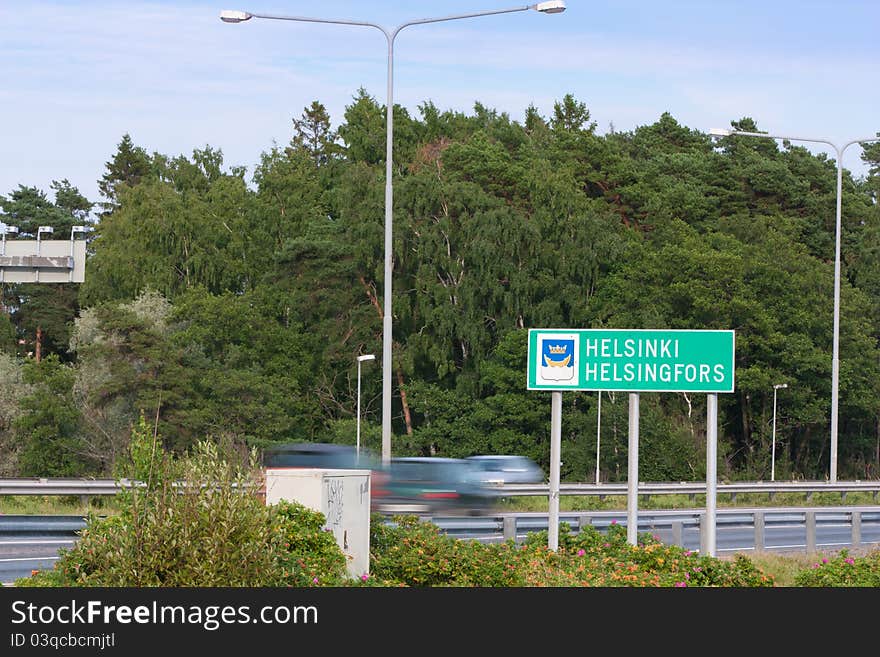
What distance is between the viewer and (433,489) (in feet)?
90.1

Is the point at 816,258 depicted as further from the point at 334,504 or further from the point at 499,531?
the point at 334,504

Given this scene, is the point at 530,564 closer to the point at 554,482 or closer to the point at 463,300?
the point at 554,482

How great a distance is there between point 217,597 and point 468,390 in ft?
206

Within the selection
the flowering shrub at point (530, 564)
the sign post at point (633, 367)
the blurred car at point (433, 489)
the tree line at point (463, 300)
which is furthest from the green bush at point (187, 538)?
the tree line at point (463, 300)

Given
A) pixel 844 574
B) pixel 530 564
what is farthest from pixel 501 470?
pixel 844 574

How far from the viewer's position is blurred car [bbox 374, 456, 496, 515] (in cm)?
2734

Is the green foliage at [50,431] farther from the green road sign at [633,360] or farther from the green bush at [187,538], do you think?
the green bush at [187,538]

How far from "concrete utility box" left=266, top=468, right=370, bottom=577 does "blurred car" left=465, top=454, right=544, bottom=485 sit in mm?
15010

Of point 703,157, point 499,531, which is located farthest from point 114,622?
point 703,157

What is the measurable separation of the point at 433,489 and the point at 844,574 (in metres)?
13.3

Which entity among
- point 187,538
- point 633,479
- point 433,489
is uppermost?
point 633,479

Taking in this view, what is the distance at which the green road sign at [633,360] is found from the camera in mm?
16344

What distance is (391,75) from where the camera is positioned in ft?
105

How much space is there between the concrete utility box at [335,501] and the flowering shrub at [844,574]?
4.78m
